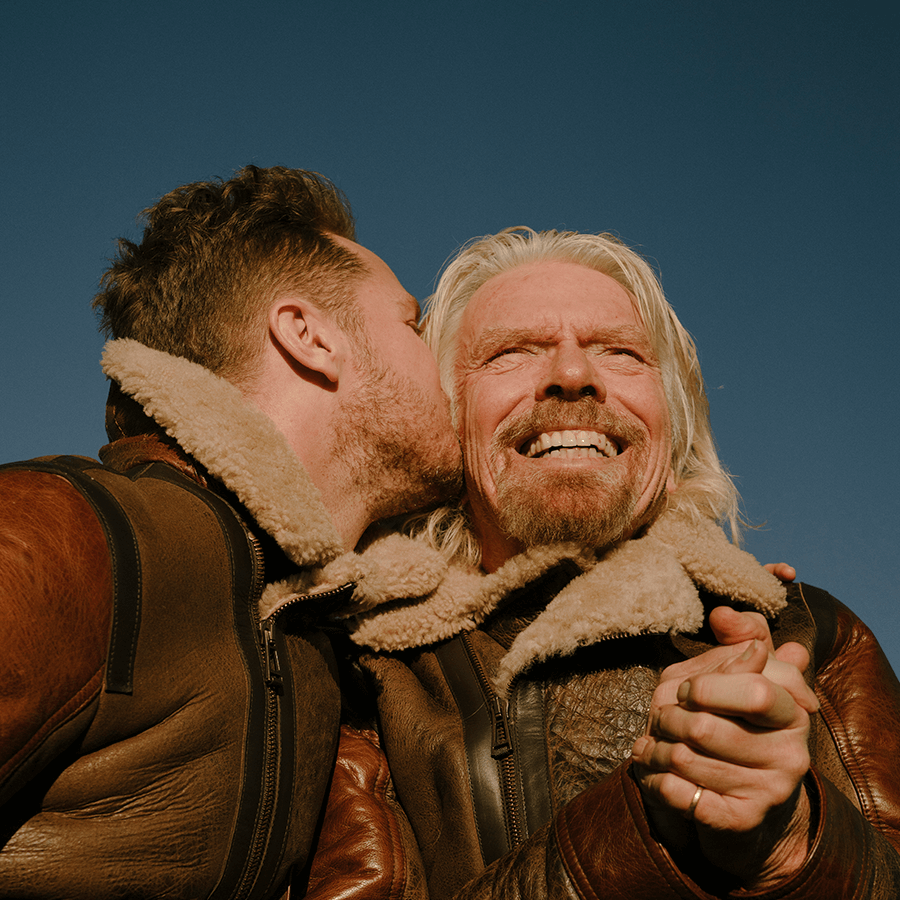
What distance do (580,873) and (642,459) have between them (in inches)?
66.4

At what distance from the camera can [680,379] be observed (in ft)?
12.2

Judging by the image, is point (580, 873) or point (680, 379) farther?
point (680, 379)

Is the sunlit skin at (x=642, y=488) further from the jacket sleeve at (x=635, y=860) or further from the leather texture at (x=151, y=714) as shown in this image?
the leather texture at (x=151, y=714)

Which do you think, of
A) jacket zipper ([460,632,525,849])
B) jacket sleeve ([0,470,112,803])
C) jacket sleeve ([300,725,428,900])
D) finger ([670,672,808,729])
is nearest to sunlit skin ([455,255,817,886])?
finger ([670,672,808,729])

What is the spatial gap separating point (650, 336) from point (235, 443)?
210 centimetres

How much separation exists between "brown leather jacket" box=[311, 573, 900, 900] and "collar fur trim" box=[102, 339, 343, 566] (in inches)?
27.3

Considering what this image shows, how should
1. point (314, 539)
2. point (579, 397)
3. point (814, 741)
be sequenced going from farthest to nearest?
point (579, 397) < point (814, 741) < point (314, 539)

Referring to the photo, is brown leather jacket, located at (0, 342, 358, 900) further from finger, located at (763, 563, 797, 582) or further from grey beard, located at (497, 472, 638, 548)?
finger, located at (763, 563, 797, 582)

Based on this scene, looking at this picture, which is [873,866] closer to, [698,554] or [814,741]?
[814,741]

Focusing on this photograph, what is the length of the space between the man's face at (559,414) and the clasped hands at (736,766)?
122cm

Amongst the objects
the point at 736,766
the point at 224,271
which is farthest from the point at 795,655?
the point at 224,271

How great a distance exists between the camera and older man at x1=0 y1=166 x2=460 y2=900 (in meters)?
1.76

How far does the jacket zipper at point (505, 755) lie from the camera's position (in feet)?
7.64

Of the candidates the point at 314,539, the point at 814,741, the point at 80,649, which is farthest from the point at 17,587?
the point at 814,741
